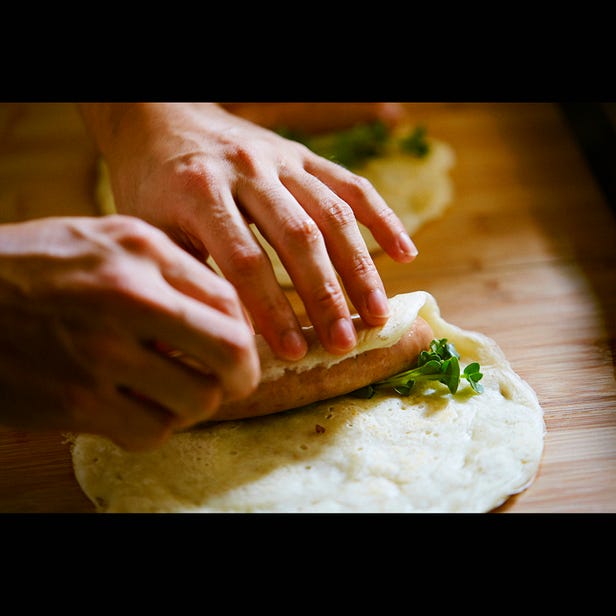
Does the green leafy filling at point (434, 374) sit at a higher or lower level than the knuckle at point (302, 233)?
lower

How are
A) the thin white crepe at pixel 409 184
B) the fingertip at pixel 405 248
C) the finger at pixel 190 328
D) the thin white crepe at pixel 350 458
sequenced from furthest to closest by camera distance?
the thin white crepe at pixel 409 184 → the fingertip at pixel 405 248 → the thin white crepe at pixel 350 458 → the finger at pixel 190 328

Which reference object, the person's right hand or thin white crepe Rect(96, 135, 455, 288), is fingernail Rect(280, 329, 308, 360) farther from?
thin white crepe Rect(96, 135, 455, 288)

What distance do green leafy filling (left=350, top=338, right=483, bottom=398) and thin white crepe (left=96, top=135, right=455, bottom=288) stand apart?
2.43 ft

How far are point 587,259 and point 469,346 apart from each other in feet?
2.54

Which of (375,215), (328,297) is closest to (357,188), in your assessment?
(375,215)

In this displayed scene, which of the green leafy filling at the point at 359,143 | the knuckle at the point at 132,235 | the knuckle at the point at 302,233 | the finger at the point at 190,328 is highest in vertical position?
the knuckle at the point at 132,235

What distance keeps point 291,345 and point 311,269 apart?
0.20 m

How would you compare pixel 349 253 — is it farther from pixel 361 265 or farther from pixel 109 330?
pixel 109 330

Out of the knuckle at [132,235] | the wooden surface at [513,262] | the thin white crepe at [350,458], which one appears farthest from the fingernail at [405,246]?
the knuckle at [132,235]

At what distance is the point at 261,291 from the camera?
1.72 m

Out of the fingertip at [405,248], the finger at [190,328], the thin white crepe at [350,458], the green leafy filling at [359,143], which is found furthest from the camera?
the green leafy filling at [359,143]

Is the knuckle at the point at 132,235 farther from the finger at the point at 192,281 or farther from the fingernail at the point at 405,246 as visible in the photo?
the fingernail at the point at 405,246

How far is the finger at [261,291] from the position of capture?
1717mm

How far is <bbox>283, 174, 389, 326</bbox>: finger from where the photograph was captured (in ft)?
5.95
